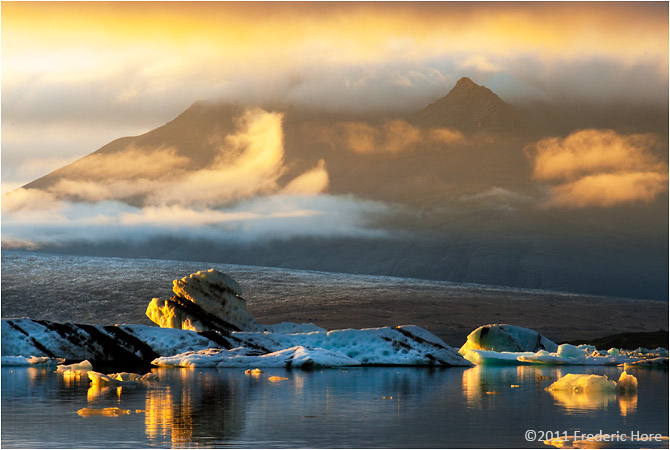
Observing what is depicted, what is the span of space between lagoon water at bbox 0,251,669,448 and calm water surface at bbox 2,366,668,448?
3cm

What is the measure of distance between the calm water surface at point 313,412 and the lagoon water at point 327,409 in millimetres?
30

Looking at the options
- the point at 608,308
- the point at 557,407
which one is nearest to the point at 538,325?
the point at 608,308

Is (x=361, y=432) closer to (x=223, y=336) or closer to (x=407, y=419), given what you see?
(x=407, y=419)

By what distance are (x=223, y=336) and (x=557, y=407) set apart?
2116 centimetres

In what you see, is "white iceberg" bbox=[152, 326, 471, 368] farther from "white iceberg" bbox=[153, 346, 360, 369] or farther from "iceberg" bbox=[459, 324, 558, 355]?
"iceberg" bbox=[459, 324, 558, 355]

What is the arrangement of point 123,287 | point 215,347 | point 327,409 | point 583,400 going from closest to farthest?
point 327,409 < point 583,400 < point 215,347 < point 123,287

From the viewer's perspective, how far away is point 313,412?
77.0 feet

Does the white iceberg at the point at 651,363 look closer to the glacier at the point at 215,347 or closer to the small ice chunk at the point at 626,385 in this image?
the glacier at the point at 215,347

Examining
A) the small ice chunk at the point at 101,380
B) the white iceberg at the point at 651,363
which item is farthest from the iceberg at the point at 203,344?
the small ice chunk at the point at 101,380

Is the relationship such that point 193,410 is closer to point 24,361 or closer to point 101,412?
point 101,412

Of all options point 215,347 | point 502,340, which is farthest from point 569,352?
point 215,347

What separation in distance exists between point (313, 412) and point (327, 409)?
0.75 metres

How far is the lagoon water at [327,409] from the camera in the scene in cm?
1925

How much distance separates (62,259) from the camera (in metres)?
138
